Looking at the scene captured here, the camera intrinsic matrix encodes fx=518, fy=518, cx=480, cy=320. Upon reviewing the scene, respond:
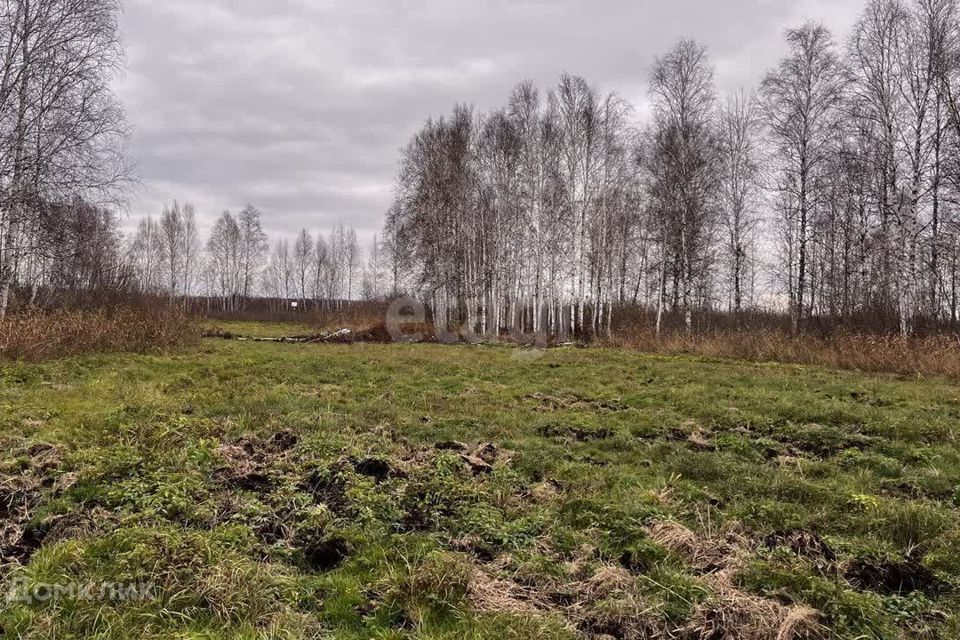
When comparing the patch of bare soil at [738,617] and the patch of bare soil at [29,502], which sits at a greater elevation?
the patch of bare soil at [29,502]

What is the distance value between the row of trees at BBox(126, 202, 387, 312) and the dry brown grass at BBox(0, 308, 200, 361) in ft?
118

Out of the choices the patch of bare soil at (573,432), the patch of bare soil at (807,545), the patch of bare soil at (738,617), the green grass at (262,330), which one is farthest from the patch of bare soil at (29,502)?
the green grass at (262,330)

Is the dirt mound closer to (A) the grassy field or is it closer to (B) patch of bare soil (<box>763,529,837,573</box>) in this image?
(A) the grassy field

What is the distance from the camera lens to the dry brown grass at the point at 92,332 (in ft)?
33.7

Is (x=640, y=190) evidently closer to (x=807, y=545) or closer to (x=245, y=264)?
(x=807, y=545)

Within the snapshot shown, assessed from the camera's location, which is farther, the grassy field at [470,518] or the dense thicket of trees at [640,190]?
the dense thicket of trees at [640,190]

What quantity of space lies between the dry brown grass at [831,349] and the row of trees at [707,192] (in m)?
2.38

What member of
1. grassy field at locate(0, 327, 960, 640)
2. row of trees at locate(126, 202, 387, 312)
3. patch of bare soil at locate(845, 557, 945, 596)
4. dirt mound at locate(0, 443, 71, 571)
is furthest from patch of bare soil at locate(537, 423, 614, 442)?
row of trees at locate(126, 202, 387, 312)

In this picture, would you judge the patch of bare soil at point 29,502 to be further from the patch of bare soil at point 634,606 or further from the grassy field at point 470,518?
the patch of bare soil at point 634,606

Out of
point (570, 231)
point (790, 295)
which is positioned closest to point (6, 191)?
point (570, 231)

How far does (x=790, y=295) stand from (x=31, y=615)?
2429cm

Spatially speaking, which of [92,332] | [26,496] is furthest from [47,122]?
[26,496]

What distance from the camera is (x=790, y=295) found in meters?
21.5

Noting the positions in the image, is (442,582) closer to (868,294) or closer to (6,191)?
(6,191)
